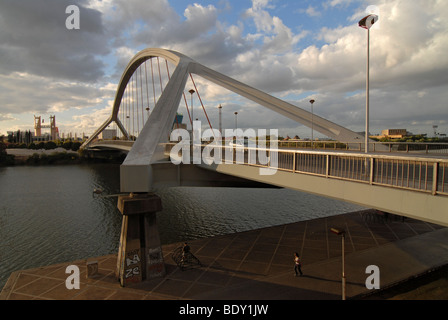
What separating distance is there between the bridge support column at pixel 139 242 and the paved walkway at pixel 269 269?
18.0 inches

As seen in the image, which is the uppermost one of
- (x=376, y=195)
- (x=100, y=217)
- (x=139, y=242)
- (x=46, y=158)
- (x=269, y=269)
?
(x=376, y=195)

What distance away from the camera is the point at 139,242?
11.4m

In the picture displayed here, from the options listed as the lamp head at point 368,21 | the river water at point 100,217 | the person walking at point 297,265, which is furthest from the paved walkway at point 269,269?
the lamp head at point 368,21

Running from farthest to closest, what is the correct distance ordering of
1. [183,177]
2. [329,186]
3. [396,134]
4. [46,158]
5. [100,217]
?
[46,158]
[396,134]
[100,217]
[183,177]
[329,186]

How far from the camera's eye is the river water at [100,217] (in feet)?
52.2

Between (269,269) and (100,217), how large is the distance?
17.3m

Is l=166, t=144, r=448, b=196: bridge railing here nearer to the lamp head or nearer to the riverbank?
the lamp head

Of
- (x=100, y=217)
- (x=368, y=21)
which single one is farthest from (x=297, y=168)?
(x=100, y=217)

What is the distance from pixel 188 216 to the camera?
22750mm

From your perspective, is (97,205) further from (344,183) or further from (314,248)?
(344,183)

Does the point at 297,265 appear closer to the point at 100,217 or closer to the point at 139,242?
the point at 139,242

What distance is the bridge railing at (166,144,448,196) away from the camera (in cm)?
561
